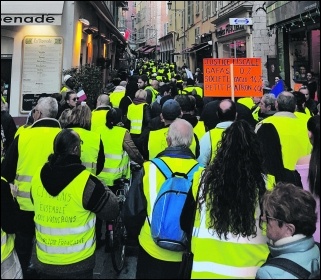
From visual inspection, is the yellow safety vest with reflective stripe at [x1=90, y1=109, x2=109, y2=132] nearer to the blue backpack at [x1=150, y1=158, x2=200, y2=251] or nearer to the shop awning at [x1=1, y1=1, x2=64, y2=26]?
the blue backpack at [x1=150, y1=158, x2=200, y2=251]

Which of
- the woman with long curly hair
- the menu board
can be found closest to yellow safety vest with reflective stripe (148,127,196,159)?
the woman with long curly hair

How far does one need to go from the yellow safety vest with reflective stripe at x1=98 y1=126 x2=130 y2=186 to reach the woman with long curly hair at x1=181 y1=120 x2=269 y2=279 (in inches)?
102

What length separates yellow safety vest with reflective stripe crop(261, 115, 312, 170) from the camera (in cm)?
408

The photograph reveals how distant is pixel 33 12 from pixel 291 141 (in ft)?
29.8

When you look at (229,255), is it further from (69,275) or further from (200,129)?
(200,129)

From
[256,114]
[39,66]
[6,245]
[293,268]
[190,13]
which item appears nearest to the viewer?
[293,268]

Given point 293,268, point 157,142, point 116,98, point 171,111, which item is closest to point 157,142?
point 157,142

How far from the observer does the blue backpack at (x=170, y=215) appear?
2.66 m

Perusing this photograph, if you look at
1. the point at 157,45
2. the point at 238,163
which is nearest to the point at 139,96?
the point at 238,163

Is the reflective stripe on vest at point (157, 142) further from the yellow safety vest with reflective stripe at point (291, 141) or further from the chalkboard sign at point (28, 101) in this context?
the chalkboard sign at point (28, 101)

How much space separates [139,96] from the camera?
6.84 meters

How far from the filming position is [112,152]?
15.9ft

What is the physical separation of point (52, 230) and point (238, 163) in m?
1.49

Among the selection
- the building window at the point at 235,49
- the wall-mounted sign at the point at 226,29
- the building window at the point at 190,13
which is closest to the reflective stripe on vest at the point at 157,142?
the wall-mounted sign at the point at 226,29
